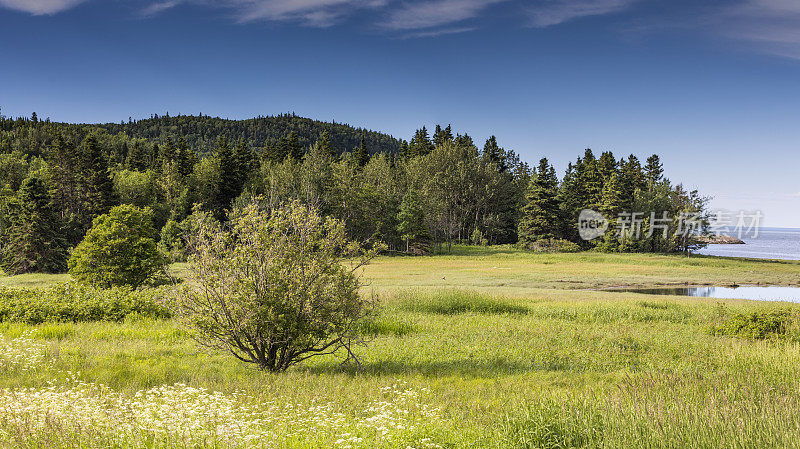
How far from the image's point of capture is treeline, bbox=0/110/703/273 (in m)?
54.5

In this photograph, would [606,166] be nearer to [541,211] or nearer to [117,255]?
[541,211]

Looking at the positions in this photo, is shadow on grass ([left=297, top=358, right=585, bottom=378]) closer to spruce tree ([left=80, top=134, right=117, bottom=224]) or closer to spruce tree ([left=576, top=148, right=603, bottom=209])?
spruce tree ([left=80, top=134, right=117, bottom=224])

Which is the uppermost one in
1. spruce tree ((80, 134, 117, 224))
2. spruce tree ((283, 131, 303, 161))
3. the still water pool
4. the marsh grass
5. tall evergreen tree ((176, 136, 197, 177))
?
spruce tree ((283, 131, 303, 161))

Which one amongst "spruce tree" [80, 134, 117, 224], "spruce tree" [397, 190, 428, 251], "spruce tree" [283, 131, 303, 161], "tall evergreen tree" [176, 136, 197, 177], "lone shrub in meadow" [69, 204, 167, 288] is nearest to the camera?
"lone shrub in meadow" [69, 204, 167, 288]

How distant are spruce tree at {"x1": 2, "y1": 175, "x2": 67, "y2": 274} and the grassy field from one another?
42.2m

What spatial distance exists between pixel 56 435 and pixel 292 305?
192 inches

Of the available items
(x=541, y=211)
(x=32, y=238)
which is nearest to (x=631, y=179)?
(x=541, y=211)

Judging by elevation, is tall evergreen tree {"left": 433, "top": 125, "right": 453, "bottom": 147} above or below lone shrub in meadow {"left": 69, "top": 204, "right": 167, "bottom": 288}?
above

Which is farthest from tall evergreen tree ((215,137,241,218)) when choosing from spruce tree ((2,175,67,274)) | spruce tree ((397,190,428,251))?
spruce tree ((397,190,428,251))

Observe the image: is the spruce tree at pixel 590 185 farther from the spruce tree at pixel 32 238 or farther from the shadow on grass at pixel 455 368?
the spruce tree at pixel 32 238

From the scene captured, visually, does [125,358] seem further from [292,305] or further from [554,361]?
[554,361]

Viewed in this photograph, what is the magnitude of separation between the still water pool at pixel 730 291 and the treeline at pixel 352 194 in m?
35.1

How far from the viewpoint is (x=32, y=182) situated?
48.9 meters

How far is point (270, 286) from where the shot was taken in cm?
950
